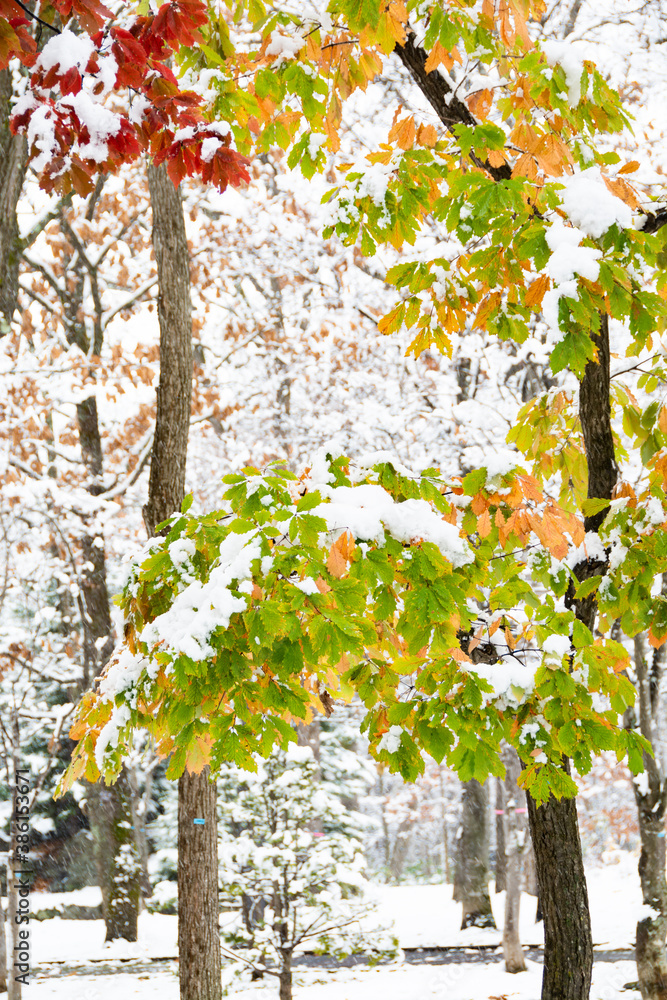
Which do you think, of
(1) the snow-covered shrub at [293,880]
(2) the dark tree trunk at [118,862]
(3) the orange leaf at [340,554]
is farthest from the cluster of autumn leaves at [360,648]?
(2) the dark tree trunk at [118,862]

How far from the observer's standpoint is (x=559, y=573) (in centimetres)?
345

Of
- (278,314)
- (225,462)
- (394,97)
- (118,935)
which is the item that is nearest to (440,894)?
(118,935)

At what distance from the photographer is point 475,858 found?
1284 cm

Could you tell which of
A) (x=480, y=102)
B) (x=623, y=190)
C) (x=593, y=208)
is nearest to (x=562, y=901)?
(x=593, y=208)

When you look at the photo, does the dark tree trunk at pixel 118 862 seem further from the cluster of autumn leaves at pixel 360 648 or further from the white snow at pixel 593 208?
the white snow at pixel 593 208

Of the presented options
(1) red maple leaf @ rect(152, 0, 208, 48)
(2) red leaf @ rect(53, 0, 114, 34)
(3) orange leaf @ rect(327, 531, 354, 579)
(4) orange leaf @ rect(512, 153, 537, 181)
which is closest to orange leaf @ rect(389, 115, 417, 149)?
(4) orange leaf @ rect(512, 153, 537, 181)

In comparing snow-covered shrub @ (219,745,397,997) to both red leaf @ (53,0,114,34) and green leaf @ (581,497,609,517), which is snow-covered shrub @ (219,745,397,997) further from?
red leaf @ (53,0,114,34)

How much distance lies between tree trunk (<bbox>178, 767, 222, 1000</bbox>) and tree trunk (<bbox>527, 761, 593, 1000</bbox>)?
2312mm

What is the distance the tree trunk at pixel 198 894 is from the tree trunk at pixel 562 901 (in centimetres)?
231

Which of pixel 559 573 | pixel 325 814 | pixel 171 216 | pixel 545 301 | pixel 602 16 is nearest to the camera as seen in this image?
pixel 545 301

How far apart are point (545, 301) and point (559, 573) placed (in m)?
1.37

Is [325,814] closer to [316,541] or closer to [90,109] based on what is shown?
[316,541]

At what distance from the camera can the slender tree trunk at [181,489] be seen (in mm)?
5090

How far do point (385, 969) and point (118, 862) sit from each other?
4.14 meters
